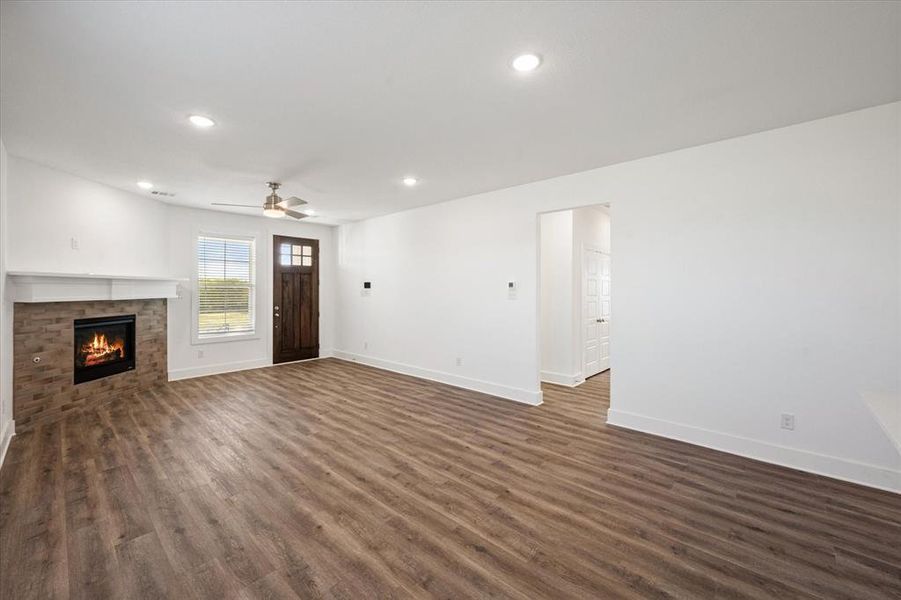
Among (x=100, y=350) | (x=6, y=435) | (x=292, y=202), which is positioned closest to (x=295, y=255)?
(x=100, y=350)

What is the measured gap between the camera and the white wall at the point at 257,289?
19.8ft

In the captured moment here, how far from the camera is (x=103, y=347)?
16.3ft

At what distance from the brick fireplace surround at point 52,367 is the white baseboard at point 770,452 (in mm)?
6038

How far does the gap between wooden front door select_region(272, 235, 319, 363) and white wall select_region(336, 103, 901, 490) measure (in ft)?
14.9

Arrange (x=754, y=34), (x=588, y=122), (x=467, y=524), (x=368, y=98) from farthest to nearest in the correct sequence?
(x=588, y=122) < (x=368, y=98) < (x=467, y=524) < (x=754, y=34)

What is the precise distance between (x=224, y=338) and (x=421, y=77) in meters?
5.92

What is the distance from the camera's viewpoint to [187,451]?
3.40 m

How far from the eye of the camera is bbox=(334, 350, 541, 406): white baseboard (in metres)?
4.86

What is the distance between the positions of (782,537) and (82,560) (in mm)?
3869

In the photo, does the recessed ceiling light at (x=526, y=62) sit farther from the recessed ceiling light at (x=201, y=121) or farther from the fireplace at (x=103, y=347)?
the fireplace at (x=103, y=347)

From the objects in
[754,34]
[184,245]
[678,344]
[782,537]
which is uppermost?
[754,34]

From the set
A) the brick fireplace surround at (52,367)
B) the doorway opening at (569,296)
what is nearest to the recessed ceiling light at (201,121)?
the brick fireplace surround at (52,367)

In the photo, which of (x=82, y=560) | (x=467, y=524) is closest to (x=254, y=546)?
(x=82, y=560)

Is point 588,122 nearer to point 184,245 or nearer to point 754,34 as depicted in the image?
point 754,34
